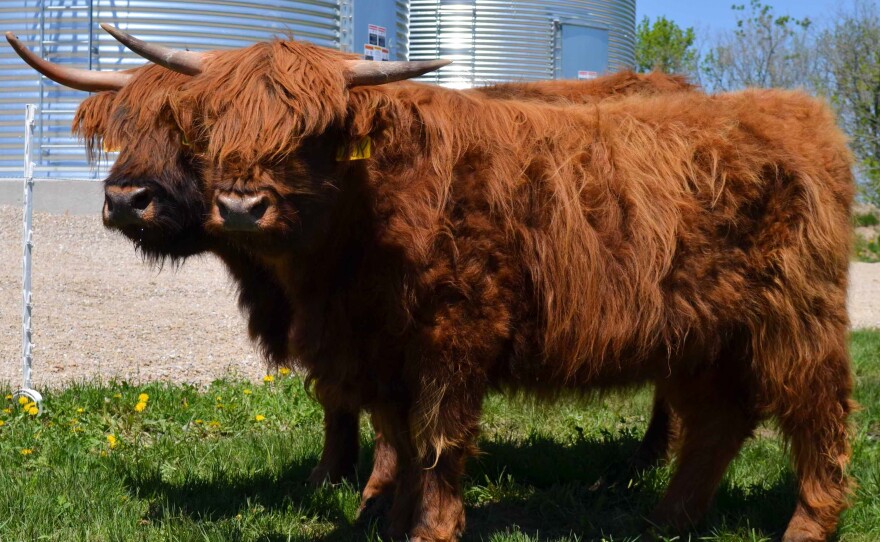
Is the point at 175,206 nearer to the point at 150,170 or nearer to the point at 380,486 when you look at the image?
the point at 150,170

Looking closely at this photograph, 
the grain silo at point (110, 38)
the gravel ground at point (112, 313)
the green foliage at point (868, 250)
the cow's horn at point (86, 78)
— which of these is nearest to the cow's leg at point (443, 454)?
the cow's horn at point (86, 78)

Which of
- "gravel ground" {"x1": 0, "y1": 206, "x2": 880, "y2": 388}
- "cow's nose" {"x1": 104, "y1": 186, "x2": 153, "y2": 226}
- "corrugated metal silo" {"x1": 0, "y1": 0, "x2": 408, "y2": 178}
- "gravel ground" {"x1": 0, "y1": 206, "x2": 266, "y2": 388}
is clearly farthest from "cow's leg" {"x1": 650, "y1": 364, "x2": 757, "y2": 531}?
"corrugated metal silo" {"x1": 0, "y1": 0, "x2": 408, "y2": 178}

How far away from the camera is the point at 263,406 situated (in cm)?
595

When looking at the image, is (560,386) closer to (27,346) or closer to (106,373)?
(27,346)

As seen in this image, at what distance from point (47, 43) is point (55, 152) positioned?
1.44 meters

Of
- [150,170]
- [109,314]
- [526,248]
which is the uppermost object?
[150,170]

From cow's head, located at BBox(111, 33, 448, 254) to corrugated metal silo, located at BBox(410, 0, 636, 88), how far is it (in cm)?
1238

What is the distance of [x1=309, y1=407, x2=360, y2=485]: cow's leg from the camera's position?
4.88 m

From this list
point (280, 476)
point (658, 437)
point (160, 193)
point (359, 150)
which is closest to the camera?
point (359, 150)

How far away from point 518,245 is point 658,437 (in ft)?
6.64

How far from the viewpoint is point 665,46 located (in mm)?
36031

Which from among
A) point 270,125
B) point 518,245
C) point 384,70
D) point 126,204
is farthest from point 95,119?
point 518,245

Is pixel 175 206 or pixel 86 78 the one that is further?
pixel 86 78

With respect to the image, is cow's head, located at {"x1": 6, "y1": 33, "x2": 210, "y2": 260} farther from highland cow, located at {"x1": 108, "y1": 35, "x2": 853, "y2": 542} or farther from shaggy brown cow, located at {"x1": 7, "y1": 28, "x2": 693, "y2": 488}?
highland cow, located at {"x1": 108, "y1": 35, "x2": 853, "y2": 542}
